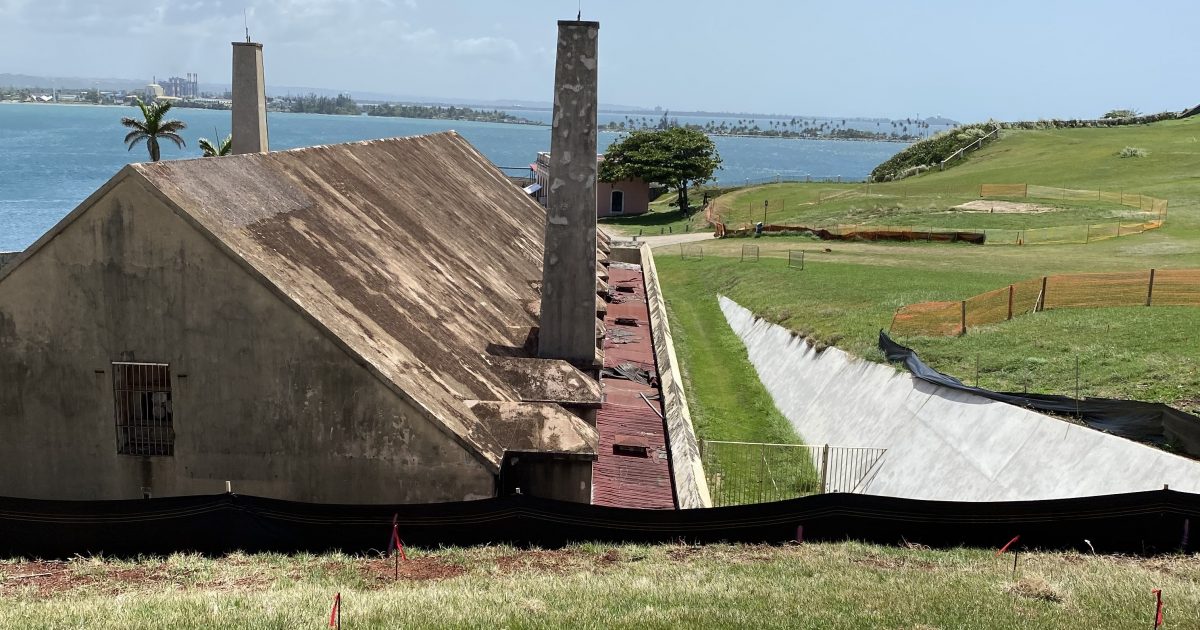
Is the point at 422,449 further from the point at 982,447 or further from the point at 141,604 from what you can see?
the point at 982,447

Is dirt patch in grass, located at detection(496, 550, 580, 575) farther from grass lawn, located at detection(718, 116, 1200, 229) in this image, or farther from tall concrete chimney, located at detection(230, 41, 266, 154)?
grass lawn, located at detection(718, 116, 1200, 229)

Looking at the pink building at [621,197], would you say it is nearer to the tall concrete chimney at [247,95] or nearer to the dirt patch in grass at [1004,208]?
the dirt patch in grass at [1004,208]

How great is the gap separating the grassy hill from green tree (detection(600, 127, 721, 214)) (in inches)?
134

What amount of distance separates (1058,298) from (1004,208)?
34.6 metres

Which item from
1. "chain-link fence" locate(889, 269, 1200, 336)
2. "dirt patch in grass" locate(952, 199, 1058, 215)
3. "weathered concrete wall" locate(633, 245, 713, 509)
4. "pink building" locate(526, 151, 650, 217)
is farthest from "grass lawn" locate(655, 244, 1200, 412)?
"pink building" locate(526, 151, 650, 217)

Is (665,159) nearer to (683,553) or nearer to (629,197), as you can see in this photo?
(629,197)

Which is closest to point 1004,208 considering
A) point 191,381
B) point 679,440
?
point 679,440

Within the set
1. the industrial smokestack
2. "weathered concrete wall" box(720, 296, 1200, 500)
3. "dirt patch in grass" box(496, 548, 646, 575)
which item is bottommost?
"weathered concrete wall" box(720, 296, 1200, 500)

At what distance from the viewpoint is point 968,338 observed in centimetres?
2847

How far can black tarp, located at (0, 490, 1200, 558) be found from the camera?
13.1 m

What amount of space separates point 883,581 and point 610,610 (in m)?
3.29

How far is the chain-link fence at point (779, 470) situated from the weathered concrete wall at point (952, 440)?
0.48 metres

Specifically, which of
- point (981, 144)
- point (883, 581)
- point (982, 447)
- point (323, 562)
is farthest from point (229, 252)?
point (981, 144)

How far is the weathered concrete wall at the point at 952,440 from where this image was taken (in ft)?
59.7
